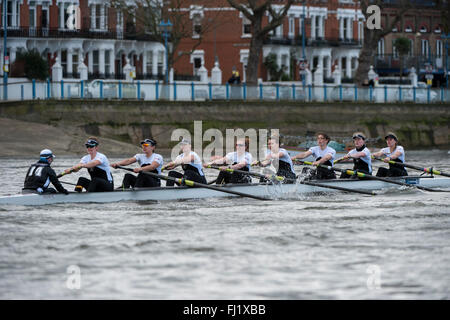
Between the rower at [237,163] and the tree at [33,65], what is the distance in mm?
36139

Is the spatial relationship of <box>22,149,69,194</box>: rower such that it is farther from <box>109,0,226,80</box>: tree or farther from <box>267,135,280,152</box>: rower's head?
<box>109,0,226,80</box>: tree

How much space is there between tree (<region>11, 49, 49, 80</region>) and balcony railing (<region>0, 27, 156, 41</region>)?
204 cm

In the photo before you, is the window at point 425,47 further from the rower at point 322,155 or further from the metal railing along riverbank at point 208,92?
the rower at point 322,155

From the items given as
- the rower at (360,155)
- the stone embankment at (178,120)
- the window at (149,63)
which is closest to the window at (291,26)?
the window at (149,63)

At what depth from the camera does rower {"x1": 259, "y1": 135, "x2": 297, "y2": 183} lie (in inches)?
993

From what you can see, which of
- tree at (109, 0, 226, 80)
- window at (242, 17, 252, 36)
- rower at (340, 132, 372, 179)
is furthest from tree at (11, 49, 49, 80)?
rower at (340, 132, 372, 179)

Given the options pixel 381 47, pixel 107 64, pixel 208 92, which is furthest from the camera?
pixel 381 47

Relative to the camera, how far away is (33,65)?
198 ft

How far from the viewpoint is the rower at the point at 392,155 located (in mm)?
26844

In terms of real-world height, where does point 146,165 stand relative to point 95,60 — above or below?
below

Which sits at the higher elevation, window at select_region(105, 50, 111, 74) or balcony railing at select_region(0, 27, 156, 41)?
balcony railing at select_region(0, 27, 156, 41)

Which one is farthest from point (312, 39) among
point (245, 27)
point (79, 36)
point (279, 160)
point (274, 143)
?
point (274, 143)

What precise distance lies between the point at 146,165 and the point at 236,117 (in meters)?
27.5

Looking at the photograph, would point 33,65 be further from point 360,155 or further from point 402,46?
point 402,46
